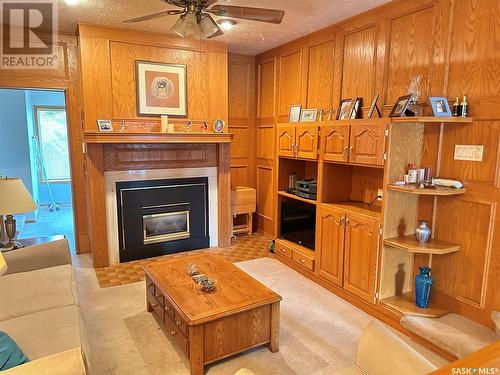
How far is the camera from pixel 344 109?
3627 mm

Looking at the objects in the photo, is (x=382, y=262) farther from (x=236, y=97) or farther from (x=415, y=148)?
(x=236, y=97)

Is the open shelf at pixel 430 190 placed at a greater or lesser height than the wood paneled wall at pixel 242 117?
lesser

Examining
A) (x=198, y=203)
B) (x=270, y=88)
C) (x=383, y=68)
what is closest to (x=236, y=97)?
(x=270, y=88)

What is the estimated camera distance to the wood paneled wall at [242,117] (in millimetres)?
5172

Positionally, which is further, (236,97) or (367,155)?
Answer: (236,97)

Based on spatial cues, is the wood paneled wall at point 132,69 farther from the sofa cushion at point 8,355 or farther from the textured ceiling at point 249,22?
the sofa cushion at point 8,355

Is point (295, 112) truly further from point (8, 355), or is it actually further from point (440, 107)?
point (8, 355)

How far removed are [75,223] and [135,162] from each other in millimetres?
1214

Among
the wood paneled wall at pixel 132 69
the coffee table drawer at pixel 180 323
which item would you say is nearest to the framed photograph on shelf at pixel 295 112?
the wood paneled wall at pixel 132 69

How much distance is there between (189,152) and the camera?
4.53m

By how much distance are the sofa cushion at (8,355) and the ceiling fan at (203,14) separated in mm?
2021

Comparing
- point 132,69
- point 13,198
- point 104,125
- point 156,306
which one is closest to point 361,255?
point 156,306

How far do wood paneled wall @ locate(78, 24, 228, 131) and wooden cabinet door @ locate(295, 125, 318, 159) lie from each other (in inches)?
49.1

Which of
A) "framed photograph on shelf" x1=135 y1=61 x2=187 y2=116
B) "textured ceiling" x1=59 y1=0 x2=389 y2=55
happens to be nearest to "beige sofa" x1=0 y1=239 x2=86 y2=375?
"framed photograph on shelf" x1=135 y1=61 x2=187 y2=116
